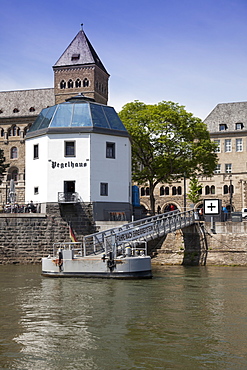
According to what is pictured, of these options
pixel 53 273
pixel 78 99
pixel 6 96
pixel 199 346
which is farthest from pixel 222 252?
pixel 6 96

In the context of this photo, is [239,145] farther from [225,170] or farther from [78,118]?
[78,118]

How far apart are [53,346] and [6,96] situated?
321 ft

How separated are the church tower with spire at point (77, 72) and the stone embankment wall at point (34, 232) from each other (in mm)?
61087

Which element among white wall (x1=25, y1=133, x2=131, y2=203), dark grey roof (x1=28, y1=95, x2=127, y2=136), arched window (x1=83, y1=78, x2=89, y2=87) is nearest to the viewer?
white wall (x1=25, y1=133, x2=131, y2=203)

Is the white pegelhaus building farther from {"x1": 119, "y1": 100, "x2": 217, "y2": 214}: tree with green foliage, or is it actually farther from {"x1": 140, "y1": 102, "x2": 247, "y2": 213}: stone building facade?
{"x1": 140, "y1": 102, "x2": 247, "y2": 213}: stone building facade

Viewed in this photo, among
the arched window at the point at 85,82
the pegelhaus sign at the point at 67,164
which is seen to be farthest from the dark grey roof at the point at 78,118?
the arched window at the point at 85,82

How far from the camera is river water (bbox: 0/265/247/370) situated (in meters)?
A: 14.0

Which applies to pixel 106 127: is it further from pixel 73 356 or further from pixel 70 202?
pixel 73 356

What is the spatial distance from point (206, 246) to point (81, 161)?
37.4 ft

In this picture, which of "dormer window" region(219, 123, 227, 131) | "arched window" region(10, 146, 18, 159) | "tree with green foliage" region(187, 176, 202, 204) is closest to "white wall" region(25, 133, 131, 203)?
"tree with green foliage" region(187, 176, 202, 204)

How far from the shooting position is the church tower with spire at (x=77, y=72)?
101 metres

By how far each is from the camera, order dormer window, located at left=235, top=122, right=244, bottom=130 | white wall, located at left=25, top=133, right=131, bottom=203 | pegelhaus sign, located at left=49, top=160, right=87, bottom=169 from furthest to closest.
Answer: dormer window, located at left=235, top=122, right=244, bottom=130 < pegelhaus sign, located at left=49, top=160, right=87, bottom=169 < white wall, located at left=25, top=133, right=131, bottom=203

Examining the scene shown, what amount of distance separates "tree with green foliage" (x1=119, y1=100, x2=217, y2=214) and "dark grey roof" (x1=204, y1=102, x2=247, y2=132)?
111ft

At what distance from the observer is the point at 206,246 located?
132 ft
